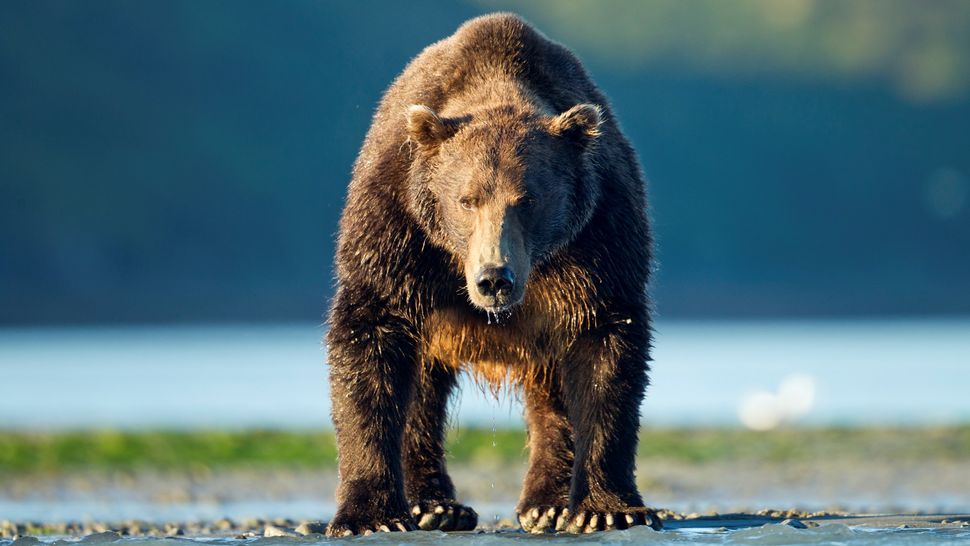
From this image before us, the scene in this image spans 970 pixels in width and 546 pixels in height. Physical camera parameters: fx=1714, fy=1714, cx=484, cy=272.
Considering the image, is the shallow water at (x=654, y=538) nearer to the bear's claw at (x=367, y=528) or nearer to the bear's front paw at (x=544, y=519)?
the bear's claw at (x=367, y=528)

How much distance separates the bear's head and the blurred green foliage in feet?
24.3

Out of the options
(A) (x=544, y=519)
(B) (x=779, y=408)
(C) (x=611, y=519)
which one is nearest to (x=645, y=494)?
(A) (x=544, y=519)

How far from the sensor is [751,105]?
490ft

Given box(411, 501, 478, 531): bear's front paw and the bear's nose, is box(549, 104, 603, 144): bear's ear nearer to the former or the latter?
the bear's nose

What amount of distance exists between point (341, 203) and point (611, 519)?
4049 inches

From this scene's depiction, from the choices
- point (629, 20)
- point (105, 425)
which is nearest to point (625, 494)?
point (105, 425)

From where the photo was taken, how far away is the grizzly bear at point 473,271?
27.0 ft

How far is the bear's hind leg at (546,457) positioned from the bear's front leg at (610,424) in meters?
0.55

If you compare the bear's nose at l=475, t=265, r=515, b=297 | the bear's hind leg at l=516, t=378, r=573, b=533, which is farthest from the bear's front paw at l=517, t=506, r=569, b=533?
the bear's nose at l=475, t=265, r=515, b=297

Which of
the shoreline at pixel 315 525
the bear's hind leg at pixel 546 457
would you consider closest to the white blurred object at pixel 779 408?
the shoreline at pixel 315 525

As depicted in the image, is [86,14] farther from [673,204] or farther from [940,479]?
[940,479]

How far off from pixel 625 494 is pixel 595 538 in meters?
0.47

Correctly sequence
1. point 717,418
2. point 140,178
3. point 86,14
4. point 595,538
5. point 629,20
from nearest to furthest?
point 595,538
point 717,418
point 140,178
point 86,14
point 629,20

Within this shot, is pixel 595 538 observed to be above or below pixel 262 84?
below
